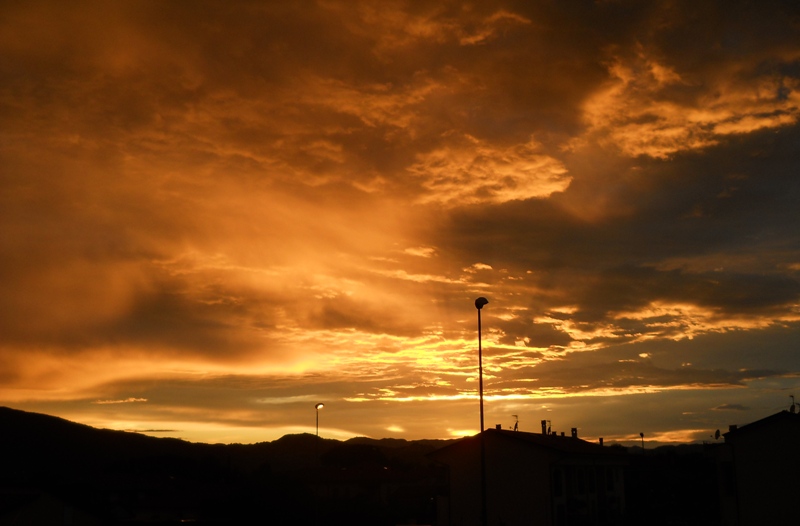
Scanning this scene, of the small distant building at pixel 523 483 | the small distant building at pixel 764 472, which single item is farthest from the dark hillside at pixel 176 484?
the small distant building at pixel 764 472

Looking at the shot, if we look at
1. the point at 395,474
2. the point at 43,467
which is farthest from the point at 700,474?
the point at 43,467

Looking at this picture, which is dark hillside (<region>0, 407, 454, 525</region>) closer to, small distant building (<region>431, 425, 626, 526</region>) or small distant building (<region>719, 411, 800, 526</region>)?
small distant building (<region>431, 425, 626, 526</region>)

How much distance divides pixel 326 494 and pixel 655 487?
37.9m

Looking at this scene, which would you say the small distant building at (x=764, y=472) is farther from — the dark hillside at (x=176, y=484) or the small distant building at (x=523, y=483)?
the dark hillside at (x=176, y=484)

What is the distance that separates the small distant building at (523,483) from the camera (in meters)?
48.2

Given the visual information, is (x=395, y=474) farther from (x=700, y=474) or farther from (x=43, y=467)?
(x=43, y=467)

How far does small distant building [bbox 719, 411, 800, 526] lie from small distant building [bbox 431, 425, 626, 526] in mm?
10386

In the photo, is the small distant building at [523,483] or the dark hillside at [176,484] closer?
the small distant building at [523,483]

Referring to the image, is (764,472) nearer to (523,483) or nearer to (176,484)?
(523,483)

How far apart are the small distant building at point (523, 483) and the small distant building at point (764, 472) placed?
409 inches

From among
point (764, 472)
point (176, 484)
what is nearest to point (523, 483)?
point (764, 472)

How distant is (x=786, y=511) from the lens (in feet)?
133

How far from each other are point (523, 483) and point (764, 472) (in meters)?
14.9

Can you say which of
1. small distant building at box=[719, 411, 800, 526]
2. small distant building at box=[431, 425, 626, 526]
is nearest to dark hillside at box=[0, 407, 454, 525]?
small distant building at box=[431, 425, 626, 526]
